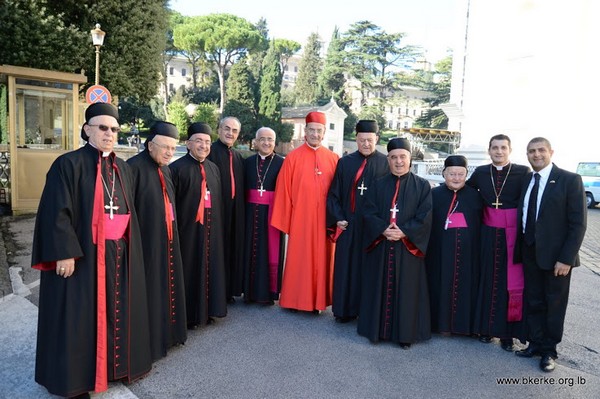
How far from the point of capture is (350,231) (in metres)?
5.07

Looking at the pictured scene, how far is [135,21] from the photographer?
13.4m

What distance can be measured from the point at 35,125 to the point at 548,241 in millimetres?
10381

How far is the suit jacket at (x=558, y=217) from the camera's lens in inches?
157

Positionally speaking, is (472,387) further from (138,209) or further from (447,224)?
(138,209)

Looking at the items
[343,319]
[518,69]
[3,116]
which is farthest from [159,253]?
[3,116]

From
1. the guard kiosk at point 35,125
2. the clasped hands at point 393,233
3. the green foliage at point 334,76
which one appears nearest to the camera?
the clasped hands at point 393,233

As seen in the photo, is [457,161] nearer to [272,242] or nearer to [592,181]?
[272,242]

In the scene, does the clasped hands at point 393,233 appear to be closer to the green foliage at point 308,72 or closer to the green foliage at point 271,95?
the green foliage at point 271,95

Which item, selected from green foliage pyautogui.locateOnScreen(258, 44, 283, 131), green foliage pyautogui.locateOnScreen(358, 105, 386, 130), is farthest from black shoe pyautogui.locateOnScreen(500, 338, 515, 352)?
green foliage pyautogui.locateOnScreen(358, 105, 386, 130)

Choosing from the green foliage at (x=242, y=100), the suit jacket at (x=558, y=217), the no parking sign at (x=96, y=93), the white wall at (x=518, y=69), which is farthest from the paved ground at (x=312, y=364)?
the green foliage at (x=242, y=100)

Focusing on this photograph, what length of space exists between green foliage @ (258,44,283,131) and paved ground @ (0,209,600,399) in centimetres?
3439

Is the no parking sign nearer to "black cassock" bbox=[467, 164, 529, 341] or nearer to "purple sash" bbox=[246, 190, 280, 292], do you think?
"purple sash" bbox=[246, 190, 280, 292]

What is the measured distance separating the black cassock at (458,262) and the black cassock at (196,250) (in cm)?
221

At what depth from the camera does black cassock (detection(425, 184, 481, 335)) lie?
4664 millimetres
